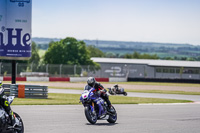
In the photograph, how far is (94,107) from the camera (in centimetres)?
1384

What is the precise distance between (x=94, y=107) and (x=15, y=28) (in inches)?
542

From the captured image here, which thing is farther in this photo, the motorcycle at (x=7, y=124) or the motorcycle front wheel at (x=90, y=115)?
the motorcycle front wheel at (x=90, y=115)

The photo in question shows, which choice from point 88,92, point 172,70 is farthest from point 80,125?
point 172,70

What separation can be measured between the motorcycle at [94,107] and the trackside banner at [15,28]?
531 inches

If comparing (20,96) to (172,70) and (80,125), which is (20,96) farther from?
(172,70)

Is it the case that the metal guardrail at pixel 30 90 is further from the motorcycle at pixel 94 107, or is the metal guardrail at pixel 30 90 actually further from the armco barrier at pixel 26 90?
the motorcycle at pixel 94 107

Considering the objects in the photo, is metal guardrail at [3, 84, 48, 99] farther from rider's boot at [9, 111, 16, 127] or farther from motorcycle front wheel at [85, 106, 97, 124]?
rider's boot at [9, 111, 16, 127]

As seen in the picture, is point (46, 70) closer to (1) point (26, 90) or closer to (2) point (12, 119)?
(1) point (26, 90)

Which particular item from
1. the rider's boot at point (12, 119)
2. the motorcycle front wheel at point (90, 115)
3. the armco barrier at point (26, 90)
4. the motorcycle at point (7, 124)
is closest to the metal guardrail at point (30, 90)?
the armco barrier at point (26, 90)

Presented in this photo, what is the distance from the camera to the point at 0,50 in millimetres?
27062

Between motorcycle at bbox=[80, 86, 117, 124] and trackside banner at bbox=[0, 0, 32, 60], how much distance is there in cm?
1349

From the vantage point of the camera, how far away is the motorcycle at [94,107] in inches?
530

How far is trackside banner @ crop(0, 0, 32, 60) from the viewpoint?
26.2m

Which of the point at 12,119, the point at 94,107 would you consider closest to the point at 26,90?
the point at 94,107
